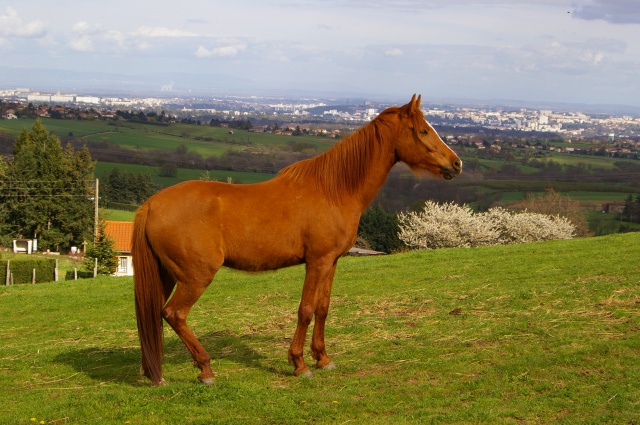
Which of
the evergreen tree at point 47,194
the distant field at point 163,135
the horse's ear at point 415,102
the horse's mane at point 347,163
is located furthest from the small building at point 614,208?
the horse's mane at point 347,163

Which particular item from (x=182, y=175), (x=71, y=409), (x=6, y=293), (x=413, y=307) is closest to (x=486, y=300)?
(x=413, y=307)

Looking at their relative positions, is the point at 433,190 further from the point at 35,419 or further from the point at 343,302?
the point at 35,419

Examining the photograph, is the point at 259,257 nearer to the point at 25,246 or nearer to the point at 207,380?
the point at 207,380

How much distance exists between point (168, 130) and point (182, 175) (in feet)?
125

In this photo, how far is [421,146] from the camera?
7418mm

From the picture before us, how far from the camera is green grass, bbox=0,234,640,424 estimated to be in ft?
19.8

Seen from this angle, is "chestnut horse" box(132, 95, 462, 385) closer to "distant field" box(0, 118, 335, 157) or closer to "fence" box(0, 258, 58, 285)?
"fence" box(0, 258, 58, 285)

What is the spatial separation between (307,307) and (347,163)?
1.60 m

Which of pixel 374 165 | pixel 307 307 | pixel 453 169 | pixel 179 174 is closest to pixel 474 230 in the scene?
pixel 453 169

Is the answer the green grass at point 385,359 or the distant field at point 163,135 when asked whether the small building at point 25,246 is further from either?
the green grass at point 385,359

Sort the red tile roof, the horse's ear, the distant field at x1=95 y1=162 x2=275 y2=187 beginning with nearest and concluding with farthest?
the horse's ear, the red tile roof, the distant field at x1=95 y1=162 x2=275 y2=187

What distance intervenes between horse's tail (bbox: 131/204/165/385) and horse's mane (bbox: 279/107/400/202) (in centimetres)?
164

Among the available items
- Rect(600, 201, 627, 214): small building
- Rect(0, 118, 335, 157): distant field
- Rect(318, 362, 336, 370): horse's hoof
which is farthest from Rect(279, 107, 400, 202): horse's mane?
Rect(0, 118, 335, 157): distant field

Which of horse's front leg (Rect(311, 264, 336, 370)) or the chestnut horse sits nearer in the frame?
the chestnut horse
